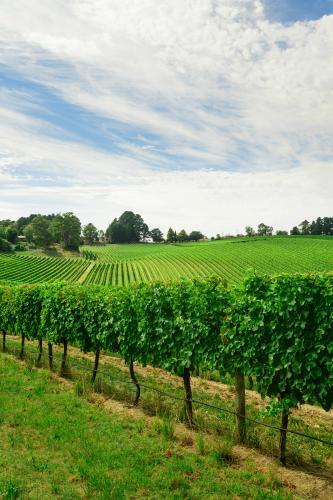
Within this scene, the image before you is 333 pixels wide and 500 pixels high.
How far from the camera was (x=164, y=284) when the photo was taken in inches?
461

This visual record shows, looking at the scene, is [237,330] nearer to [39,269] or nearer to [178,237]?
Answer: [39,269]

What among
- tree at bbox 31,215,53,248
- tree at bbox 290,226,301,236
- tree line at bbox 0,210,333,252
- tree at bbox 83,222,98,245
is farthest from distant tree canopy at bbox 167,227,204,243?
tree at bbox 31,215,53,248

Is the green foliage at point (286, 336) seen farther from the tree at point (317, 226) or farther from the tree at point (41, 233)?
the tree at point (317, 226)

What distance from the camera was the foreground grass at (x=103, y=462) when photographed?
6.48m

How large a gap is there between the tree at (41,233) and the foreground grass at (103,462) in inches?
5577

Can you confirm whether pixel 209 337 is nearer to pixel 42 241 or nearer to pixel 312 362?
pixel 312 362

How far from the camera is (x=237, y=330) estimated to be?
9.02m

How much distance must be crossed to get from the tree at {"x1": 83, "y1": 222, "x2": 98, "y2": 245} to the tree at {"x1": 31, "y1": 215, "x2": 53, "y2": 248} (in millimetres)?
37510

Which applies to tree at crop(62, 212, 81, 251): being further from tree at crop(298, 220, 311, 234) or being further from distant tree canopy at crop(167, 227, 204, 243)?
tree at crop(298, 220, 311, 234)

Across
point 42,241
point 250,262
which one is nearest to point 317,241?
point 250,262

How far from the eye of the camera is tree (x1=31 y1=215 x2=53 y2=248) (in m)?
145

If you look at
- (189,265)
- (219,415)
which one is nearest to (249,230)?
(189,265)

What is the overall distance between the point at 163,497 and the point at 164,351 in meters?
4.67

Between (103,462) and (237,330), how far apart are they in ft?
12.9
